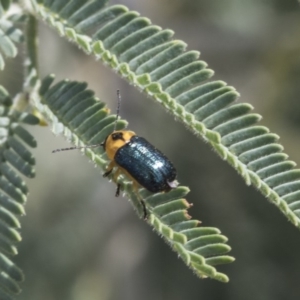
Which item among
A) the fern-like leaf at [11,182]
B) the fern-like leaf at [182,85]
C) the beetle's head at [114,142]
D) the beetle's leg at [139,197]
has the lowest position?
the fern-like leaf at [11,182]

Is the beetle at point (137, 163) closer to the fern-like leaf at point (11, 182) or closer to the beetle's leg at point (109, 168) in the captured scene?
the beetle's leg at point (109, 168)

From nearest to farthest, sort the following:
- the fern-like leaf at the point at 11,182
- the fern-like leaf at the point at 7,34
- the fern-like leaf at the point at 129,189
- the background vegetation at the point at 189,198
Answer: the fern-like leaf at the point at 129,189 < the fern-like leaf at the point at 11,182 < the fern-like leaf at the point at 7,34 < the background vegetation at the point at 189,198

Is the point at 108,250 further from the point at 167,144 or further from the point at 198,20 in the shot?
the point at 198,20

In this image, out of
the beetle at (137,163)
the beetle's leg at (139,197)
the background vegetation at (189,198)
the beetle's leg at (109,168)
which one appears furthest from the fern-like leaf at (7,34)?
the background vegetation at (189,198)

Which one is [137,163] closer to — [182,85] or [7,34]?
[182,85]

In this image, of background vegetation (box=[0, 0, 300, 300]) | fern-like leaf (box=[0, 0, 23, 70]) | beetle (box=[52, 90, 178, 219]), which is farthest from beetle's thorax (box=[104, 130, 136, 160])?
background vegetation (box=[0, 0, 300, 300])

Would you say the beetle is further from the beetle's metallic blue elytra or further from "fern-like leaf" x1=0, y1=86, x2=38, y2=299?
"fern-like leaf" x1=0, y1=86, x2=38, y2=299

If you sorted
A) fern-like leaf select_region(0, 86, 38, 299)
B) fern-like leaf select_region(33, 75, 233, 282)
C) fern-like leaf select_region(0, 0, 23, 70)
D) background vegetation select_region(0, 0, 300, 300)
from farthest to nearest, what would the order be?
background vegetation select_region(0, 0, 300, 300) < fern-like leaf select_region(0, 0, 23, 70) < fern-like leaf select_region(0, 86, 38, 299) < fern-like leaf select_region(33, 75, 233, 282)

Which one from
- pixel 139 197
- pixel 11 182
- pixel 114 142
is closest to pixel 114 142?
pixel 114 142
